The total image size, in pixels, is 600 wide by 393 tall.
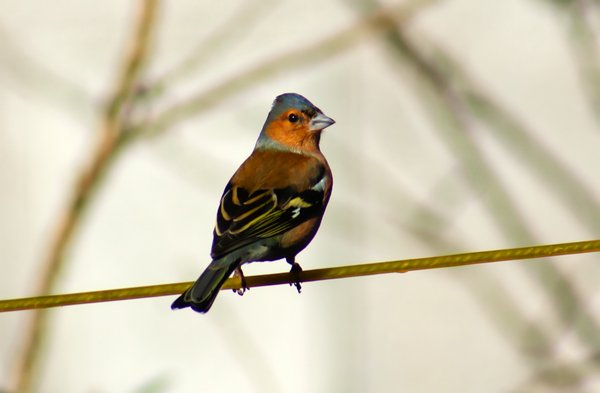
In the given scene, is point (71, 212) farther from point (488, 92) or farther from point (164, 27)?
point (488, 92)

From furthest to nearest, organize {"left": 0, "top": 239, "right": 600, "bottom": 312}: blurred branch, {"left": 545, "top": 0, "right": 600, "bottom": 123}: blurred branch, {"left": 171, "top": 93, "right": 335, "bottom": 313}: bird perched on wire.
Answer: {"left": 545, "top": 0, "right": 600, "bottom": 123}: blurred branch < {"left": 171, "top": 93, "right": 335, "bottom": 313}: bird perched on wire < {"left": 0, "top": 239, "right": 600, "bottom": 312}: blurred branch

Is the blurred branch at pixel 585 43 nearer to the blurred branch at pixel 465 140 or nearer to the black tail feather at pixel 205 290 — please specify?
the blurred branch at pixel 465 140

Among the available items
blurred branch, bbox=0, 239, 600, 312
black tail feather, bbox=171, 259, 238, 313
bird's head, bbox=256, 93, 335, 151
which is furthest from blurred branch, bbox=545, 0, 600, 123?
blurred branch, bbox=0, 239, 600, 312

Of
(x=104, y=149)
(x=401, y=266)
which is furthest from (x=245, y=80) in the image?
(x=401, y=266)

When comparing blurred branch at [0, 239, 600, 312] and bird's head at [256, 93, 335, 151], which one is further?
bird's head at [256, 93, 335, 151]

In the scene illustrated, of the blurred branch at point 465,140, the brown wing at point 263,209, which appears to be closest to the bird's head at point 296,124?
the brown wing at point 263,209

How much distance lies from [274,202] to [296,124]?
1024 millimetres

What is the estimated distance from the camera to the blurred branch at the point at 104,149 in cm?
731

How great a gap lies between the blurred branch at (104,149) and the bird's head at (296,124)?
5.25 feet

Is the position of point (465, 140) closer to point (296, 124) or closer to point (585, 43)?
point (585, 43)

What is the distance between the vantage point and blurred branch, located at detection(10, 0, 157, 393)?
7.31m

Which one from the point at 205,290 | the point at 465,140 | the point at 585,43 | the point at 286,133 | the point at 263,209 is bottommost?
the point at 205,290

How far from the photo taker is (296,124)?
19.7ft

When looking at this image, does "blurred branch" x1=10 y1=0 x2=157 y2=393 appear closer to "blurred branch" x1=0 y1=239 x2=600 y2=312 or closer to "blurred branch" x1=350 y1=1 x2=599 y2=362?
"blurred branch" x1=350 y1=1 x2=599 y2=362
